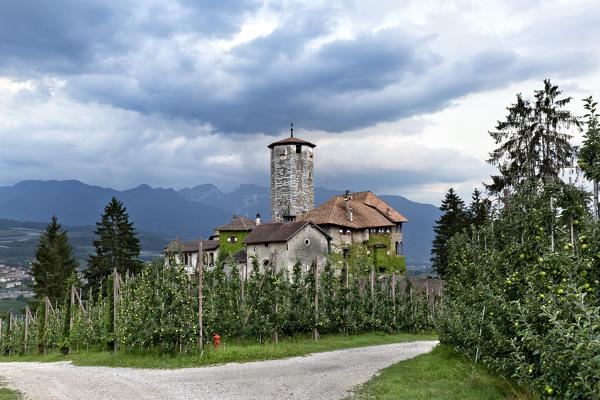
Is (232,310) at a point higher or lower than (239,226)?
lower

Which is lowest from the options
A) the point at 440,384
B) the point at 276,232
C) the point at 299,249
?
the point at 440,384

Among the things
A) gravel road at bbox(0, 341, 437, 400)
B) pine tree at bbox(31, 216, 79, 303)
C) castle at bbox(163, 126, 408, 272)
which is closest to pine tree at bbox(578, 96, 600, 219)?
gravel road at bbox(0, 341, 437, 400)

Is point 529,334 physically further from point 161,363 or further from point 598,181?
point 161,363

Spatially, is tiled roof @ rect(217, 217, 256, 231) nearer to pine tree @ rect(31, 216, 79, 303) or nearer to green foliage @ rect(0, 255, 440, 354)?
pine tree @ rect(31, 216, 79, 303)

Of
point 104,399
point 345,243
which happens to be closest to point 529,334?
point 104,399

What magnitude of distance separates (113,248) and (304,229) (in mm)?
26380

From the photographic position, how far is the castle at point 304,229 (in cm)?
5025

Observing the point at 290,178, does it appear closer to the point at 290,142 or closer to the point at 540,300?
the point at 290,142

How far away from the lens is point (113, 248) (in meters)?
59.7

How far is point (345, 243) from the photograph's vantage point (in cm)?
5697

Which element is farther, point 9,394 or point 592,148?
point 9,394

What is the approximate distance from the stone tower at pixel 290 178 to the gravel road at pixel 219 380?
55395mm

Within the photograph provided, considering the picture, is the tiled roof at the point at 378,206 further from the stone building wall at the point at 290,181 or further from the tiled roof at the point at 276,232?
the tiled roof at the point at 276,232

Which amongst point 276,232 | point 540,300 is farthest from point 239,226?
point 540,300
